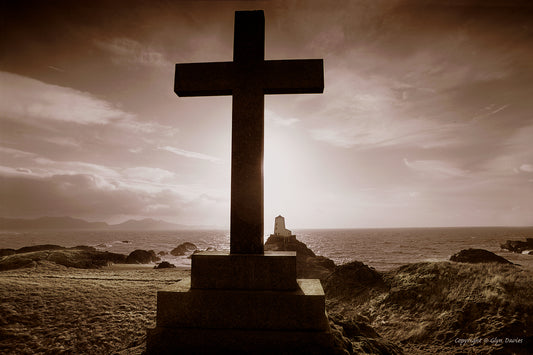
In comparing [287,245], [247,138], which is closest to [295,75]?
[247,138]

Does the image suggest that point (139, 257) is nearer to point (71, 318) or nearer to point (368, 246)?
point (71, 318)

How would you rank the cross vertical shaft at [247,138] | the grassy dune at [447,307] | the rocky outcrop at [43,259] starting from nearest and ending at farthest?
the cross vertical shaft at [247,138]
the grassy dune at [447,307]
the rocky outcrop at [43,259]

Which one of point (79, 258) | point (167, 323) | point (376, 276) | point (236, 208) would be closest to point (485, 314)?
point (376, 276)

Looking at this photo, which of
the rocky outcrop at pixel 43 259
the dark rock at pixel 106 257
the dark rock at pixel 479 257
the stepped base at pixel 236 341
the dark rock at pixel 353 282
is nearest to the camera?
the stepped base at pixel 236 341

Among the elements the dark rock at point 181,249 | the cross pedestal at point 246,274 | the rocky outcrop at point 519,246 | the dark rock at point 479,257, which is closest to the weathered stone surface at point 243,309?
the cross pedestal at point 246,274

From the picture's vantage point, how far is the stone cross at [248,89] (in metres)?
4.04

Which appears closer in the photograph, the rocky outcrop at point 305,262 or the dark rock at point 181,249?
the rocky outcrop at point 305,262

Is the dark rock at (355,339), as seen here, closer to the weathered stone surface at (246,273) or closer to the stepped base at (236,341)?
the stepped base at (236,341)

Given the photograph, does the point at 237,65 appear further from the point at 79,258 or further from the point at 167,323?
the point at 79,258

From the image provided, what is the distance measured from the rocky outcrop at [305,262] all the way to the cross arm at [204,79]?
11.7 metres

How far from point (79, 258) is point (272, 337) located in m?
20.0

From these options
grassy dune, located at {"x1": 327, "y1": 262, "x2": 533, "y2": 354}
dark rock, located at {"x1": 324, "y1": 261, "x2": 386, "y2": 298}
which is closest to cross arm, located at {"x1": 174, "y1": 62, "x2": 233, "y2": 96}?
grassy dune, located at {"x1": 327, "y1": 262, "x2": 533, "y2": 354}

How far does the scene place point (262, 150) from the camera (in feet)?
13.7

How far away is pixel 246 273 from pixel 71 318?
4.18 metres
